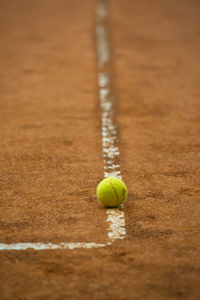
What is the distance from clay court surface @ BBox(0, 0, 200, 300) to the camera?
262 centimetres

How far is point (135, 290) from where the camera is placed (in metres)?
2.46

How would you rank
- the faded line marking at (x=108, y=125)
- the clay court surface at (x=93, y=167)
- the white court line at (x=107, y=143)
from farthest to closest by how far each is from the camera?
the faded line marking at (x=108, y=125), the white court line at (x=107, y=143), the clay court surface at (x=93, y=167)

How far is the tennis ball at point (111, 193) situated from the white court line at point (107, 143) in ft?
0.28

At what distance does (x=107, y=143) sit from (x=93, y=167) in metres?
0.78

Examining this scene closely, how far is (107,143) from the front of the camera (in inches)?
201

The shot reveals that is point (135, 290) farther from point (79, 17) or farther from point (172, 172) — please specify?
point (79, 17)

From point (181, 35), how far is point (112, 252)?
9.60m

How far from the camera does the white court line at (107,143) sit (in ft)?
9.75

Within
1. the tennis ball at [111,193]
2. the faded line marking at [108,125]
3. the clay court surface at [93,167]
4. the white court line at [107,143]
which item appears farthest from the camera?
the tennis ball at [111,193]

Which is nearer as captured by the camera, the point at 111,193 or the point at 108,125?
the point at 111,193

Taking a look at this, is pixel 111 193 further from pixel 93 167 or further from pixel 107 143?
pixel 107 143

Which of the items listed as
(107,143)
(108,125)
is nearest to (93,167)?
(107,143)

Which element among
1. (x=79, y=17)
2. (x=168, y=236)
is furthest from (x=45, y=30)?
(x=168, y=236)

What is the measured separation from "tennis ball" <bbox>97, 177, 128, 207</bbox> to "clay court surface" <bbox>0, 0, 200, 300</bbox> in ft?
0.35
